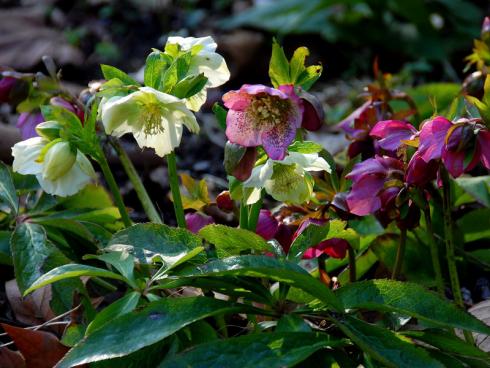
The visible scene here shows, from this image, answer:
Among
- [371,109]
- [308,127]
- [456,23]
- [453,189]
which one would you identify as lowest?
[456,23]

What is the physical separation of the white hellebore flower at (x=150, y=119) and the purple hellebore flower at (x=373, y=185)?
8.9 inches

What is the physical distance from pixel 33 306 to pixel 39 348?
23 centimetres

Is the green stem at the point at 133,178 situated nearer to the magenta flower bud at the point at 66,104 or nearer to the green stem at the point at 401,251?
the magenta flower bud at the point at 66,104

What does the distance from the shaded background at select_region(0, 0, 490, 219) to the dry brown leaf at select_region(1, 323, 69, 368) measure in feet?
5.57

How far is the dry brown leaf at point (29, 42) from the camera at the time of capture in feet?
9.20

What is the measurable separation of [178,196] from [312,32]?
2068 mm

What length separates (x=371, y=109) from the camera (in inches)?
54.8

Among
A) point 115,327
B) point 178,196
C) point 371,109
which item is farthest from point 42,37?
point 115,327

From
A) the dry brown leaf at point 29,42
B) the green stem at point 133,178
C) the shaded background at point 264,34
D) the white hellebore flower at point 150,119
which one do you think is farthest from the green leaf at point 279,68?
the dry brown leaf at point 29,42

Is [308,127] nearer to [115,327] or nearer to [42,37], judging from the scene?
[115,327]

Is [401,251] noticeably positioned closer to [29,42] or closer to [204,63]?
[204,63]

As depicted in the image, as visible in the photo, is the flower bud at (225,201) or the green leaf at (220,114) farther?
the flower bud at (225,201)

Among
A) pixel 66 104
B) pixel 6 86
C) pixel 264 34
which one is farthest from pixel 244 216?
pixel 264 34

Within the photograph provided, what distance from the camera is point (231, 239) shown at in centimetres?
96
